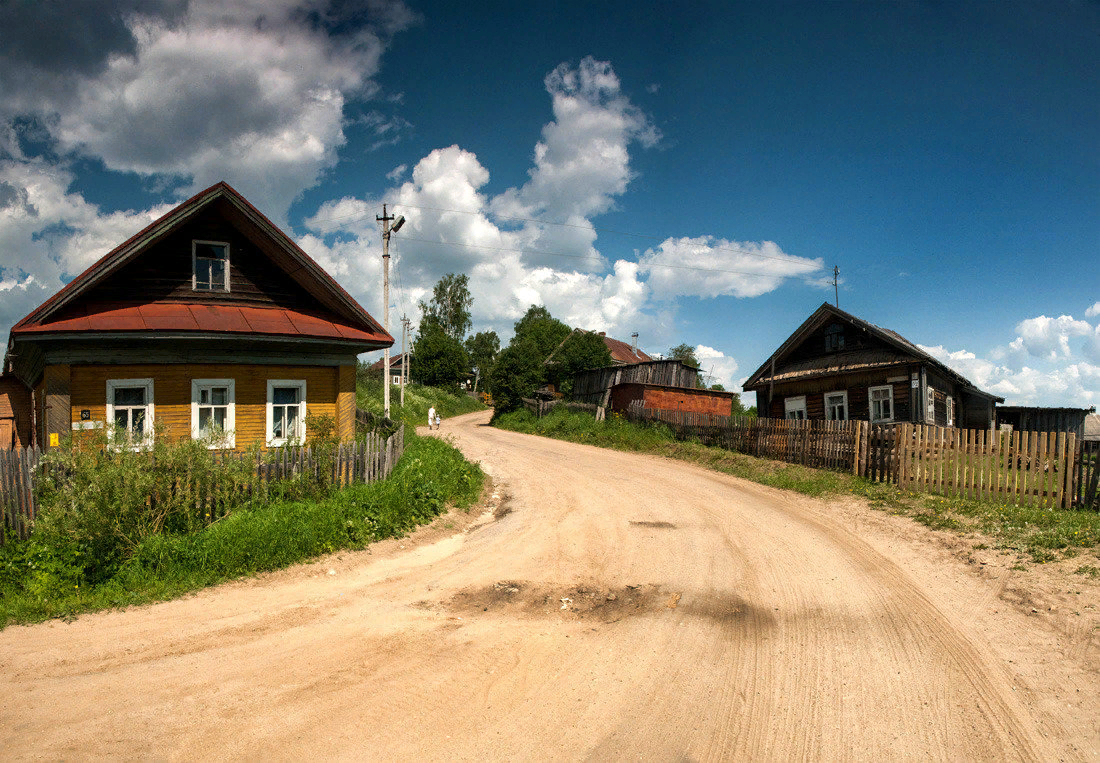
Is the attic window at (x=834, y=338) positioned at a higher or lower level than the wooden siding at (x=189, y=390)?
higher

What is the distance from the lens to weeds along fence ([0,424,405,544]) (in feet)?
26.2

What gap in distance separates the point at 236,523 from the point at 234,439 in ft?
16.5

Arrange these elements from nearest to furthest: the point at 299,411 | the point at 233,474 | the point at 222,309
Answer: the point at 233,474 < the point at 222,309 < the point at 299,411

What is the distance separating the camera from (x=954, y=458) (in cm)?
1195

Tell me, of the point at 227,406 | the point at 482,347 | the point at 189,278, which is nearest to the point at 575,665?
the point at 227,406

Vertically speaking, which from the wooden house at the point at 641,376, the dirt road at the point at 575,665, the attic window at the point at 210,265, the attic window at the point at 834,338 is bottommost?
the dirt road at the point at 575,665

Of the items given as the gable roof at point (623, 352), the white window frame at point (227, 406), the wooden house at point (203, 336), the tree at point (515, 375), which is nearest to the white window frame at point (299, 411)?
the wooden house at point (203, 336)

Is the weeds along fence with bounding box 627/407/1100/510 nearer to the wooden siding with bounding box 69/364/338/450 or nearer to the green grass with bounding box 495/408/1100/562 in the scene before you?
the green grass with bounding box 495/408/1100/562

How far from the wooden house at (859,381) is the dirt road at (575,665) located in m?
13.6

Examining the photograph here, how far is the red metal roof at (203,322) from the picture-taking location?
10969 millimetres

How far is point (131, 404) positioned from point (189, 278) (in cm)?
308

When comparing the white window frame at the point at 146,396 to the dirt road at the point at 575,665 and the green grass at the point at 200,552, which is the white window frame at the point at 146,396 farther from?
the dirt road at the point at 575,665

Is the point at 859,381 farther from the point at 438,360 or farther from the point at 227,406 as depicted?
the point at 438,360

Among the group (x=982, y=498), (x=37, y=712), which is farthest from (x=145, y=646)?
(x=982, y=498)
